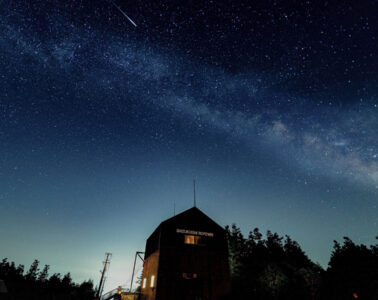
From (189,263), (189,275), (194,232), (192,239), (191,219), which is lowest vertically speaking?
(189,275)

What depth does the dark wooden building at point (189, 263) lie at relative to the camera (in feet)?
77.0

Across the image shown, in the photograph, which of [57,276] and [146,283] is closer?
[146,283]

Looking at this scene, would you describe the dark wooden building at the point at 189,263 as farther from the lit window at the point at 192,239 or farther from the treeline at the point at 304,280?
the treeline at the point at 304,280

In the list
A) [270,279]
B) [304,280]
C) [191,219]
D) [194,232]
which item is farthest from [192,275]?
[304,280]

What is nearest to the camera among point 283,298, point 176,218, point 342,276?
point 176,218

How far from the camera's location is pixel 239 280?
3994 cm

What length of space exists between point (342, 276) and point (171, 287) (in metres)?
35.7

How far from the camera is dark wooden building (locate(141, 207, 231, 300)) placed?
23484 millimetres

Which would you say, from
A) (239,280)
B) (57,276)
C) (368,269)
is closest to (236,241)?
(239,280)

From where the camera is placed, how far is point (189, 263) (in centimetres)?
2464

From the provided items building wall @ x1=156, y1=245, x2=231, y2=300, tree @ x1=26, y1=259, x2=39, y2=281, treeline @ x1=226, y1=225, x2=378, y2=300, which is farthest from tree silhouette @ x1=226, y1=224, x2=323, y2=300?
tree @ x1=26, y1=259, x2=39, y2=281

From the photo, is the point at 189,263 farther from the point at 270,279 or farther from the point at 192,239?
the point at 270,279

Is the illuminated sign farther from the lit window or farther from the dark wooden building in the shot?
the lit window

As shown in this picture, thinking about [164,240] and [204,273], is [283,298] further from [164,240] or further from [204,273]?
[164,240]
